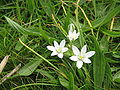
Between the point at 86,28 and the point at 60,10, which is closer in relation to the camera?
the point at 86,28

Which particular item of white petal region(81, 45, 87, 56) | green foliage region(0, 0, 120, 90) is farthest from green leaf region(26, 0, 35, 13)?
white petal region(81, 45, 87, 56)

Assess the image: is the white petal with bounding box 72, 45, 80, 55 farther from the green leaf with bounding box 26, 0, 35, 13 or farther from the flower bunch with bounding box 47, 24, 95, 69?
the green leaf with bounding box 26, 0, 35, 13

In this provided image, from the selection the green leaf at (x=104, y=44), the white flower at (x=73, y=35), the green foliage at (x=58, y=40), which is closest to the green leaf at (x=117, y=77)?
the green foliage at (x=58, y=40)

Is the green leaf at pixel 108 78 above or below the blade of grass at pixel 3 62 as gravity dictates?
below

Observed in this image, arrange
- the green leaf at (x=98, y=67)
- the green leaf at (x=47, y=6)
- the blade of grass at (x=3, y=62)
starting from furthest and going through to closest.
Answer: the green leaf at (x=47, y=6)
the blade of grass at (x=3, y=62)
the green leaf at (x=98, y=67)

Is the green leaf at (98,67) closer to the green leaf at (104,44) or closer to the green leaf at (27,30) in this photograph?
the green leaf at (104,44)

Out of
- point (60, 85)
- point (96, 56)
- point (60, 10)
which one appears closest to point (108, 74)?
point (96, 56)

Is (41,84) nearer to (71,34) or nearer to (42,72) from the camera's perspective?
(42,72)

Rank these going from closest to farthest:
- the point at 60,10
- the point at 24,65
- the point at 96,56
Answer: the point at 96,56 < the point at 24,65 < the point at 60,10

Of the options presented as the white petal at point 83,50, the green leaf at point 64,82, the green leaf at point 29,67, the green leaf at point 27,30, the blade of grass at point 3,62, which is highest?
the green leaf at point 27,30
